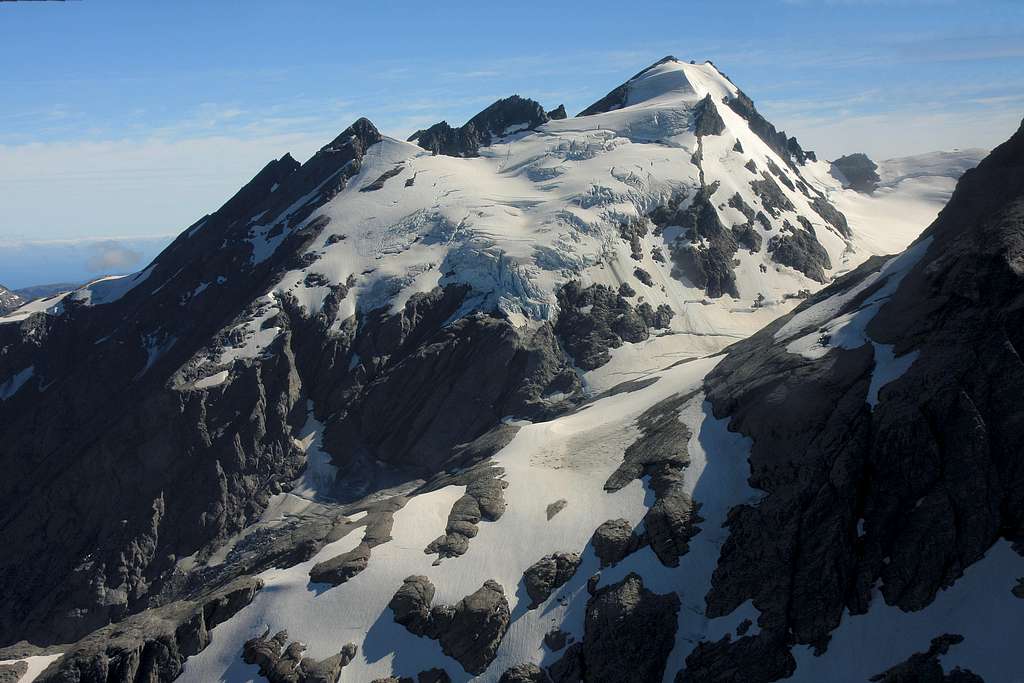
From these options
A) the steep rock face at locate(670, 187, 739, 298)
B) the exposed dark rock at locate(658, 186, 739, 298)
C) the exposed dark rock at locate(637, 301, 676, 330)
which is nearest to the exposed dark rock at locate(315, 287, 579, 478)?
the exposed dark rock at locate(637, 301, 676, 330)

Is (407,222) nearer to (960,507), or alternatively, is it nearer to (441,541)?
(441,541)

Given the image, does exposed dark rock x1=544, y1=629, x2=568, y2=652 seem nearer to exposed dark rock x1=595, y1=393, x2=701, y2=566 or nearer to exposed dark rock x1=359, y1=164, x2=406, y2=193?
exposed dark rock x1=595, y1=393, x2=701, y2=566

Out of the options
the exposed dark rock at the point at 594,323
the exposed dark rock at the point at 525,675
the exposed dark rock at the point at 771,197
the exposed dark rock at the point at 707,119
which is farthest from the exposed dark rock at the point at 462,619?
the exposed dark rock at the point at 707,119

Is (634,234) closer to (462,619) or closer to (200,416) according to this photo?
(200,416)

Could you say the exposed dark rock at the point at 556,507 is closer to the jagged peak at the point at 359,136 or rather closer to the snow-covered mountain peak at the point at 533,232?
the snow-covered mountain peak at the point at 533,232

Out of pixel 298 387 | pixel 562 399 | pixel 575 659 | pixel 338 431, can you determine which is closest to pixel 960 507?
pixel 575 659
